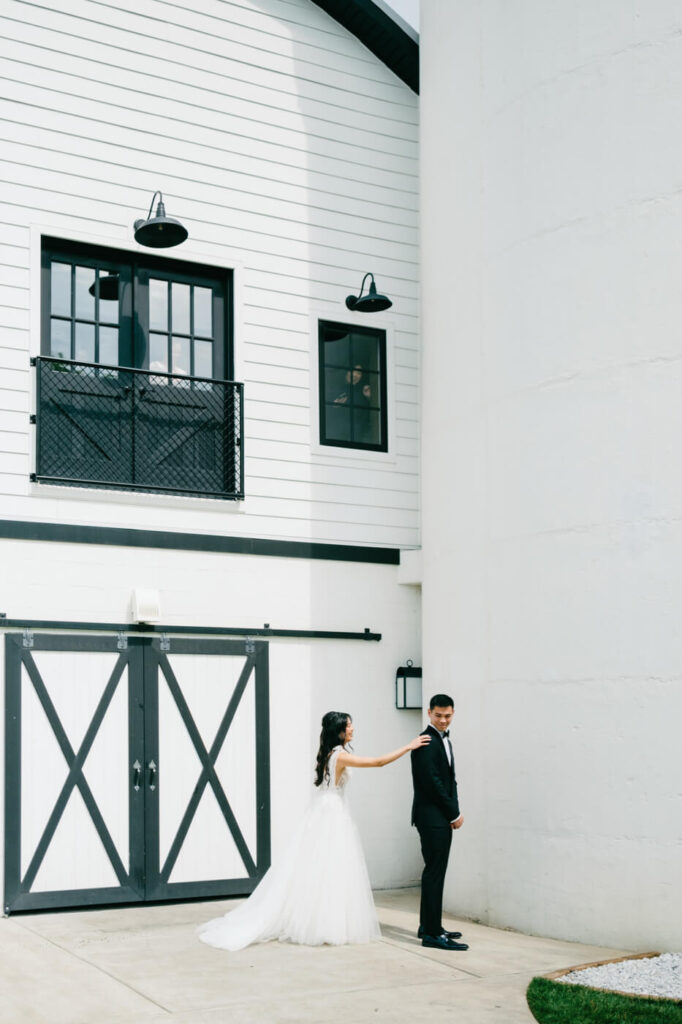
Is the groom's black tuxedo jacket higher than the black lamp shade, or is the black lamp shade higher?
the black lamp shade

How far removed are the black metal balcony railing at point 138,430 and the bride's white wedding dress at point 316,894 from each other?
117 inches

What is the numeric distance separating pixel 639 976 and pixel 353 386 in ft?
20.1

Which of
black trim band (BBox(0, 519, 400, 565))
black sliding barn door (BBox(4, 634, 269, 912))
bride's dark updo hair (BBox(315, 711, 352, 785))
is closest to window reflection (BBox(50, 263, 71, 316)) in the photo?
black trim band (BBox(0, 519, 400, 565))

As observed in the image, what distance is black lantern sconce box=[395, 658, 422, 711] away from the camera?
1207 cm

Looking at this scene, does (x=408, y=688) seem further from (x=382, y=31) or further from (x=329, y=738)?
(x=382, y=31)

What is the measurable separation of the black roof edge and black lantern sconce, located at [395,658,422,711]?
5.72m

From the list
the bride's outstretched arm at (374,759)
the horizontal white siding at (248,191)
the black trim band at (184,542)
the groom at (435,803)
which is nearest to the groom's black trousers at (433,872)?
the groom at (435,803)

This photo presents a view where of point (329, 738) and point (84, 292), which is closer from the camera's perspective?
point (329, 738)

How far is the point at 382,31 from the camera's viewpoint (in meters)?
12.4

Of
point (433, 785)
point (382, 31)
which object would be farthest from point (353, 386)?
point (433, 785)

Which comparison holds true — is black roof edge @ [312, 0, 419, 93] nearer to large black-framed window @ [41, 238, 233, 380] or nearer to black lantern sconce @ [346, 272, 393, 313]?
black lantern sconce @ [346, 272, 393, 313]

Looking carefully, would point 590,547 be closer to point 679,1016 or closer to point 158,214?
point 679,1016

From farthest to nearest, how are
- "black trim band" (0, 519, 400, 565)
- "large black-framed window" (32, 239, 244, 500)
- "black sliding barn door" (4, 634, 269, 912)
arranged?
"large black-framed window" (32, 239, 244, 500), "black trim band" (0, 519, 400, 565), "black sliding barn door" (4, 634, 269, 912)

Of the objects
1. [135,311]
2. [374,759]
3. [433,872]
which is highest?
[135,311]
